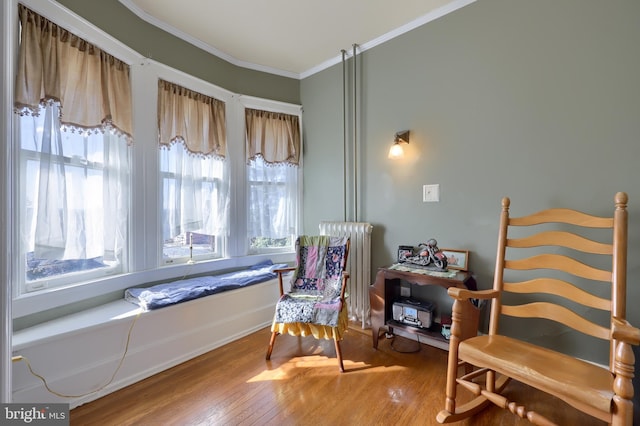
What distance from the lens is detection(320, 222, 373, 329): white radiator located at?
245 cm

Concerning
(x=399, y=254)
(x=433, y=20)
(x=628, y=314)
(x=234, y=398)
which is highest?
(x=433, y=20)

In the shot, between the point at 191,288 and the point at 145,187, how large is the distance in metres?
0.89

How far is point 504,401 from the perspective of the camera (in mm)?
1291

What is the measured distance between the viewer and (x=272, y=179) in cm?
301

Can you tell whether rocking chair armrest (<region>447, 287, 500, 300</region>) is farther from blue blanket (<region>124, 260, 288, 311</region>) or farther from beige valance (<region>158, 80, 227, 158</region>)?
beige valance (<region>158, 80, 227, 158</region>)

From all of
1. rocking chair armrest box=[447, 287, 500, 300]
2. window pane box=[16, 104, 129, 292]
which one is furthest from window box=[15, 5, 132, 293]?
rocking chair armrest box=[447, 287, 500, 300]

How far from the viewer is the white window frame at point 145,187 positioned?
1.55m

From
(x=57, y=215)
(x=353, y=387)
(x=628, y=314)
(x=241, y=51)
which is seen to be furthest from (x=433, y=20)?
(x=57, y=215)

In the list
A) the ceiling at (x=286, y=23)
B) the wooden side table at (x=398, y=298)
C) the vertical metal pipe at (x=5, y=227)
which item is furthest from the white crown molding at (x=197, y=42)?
the wooden side table at (x=398, y=298)

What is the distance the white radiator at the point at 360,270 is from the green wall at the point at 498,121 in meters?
0.13

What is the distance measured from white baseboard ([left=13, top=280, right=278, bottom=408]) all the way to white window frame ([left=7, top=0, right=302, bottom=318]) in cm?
16

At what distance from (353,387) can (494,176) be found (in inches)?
68.1

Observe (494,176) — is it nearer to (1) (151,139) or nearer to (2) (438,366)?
(2) (438,366)

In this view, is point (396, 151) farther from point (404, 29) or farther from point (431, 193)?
point (404, 29)
